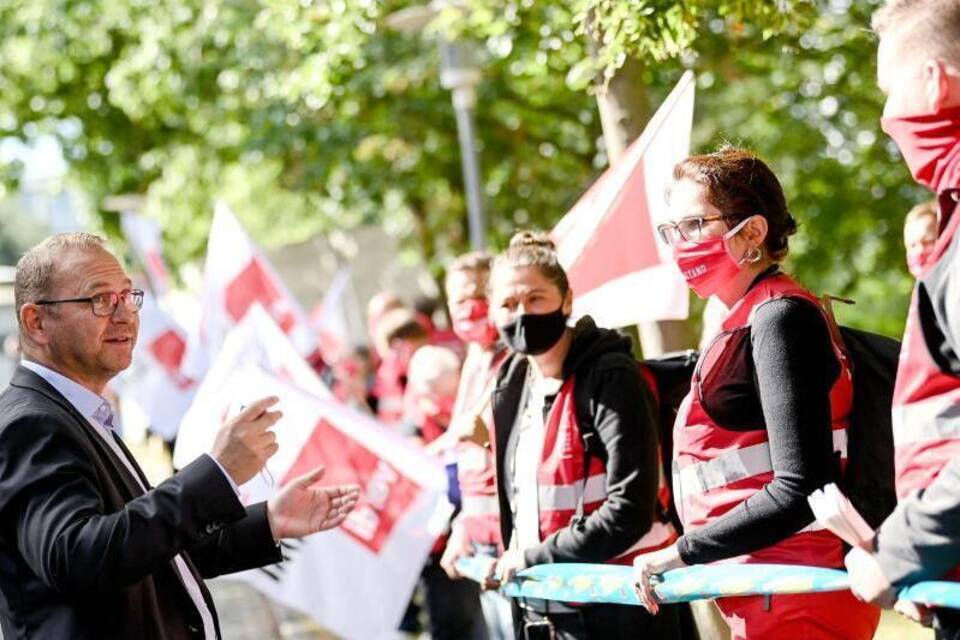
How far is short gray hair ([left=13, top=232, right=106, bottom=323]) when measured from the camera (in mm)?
3924

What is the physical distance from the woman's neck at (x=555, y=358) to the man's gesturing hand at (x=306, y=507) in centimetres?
92

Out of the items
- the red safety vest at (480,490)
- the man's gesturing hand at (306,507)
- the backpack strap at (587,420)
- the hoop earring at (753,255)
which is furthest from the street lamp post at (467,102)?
the hoop earring at (753,255)

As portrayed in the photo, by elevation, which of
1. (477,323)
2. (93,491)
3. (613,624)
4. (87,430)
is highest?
(87,430)

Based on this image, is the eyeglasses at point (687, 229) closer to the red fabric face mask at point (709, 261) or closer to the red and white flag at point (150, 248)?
the red fabric face mask at point (709, 261)

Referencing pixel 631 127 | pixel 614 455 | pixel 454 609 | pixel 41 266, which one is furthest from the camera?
pixel 454 609

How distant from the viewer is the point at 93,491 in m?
3.55

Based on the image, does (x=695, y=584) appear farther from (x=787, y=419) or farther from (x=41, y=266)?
(x=41, y=266)

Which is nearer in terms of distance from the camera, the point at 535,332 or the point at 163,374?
the point at 535,332

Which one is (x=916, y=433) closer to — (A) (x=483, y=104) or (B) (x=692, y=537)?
(B) (x=692, y=537)

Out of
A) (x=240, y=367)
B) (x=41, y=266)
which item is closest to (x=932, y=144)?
(x=41, y=266)

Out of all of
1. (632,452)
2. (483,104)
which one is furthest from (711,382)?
(483,104)

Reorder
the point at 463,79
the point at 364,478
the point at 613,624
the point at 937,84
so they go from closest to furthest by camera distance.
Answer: the point at 937,84
the point at 613,624
the point at 364,478
the point at 463,79

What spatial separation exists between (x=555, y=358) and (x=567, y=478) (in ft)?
1.45

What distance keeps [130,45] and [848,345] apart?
17269 mm
